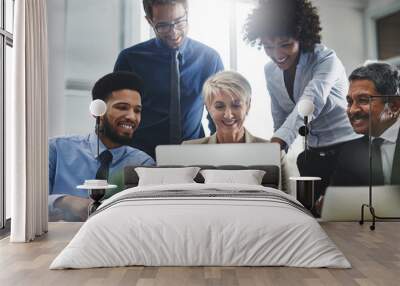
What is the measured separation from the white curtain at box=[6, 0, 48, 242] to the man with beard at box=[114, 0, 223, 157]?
1.40 meters

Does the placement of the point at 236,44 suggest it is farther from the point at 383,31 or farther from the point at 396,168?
the point at 396,168

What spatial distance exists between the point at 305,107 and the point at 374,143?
3.81ft

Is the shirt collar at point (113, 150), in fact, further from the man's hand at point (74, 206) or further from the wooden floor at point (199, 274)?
the wooden floor at point (199, 274)

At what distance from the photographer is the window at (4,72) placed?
235 inches

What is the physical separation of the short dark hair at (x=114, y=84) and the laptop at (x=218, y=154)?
898mm

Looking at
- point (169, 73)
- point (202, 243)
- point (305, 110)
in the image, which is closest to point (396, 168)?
point (305, 110)

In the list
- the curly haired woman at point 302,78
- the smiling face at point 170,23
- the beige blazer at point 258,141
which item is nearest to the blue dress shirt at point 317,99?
the curly haired woman at point 302,78

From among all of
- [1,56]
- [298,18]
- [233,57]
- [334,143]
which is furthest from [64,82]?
[334,143]

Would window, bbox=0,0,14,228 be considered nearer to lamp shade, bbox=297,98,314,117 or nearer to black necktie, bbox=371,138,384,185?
lamp shade, bbox=297,98,314,117

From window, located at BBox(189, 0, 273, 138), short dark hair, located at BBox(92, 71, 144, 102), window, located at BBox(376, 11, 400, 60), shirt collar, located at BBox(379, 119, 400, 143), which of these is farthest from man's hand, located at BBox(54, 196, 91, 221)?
window, located at BBox(376, 11, 400, 60)

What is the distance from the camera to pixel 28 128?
5340 mm

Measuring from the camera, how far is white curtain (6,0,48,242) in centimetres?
525

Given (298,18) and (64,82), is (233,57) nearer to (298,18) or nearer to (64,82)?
(298,18)

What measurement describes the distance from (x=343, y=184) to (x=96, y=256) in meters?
3.94
